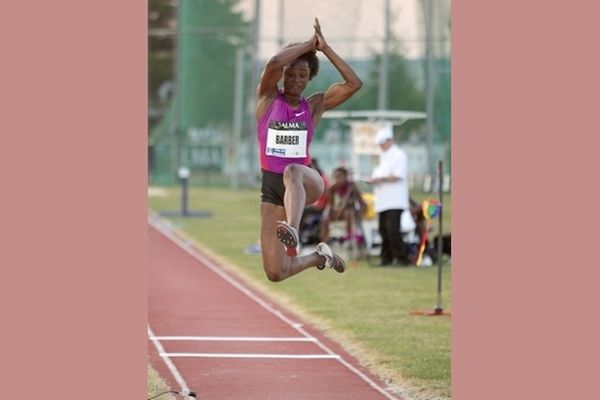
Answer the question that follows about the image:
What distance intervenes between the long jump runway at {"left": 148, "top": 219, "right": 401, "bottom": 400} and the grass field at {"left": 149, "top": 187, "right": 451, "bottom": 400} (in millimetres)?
267

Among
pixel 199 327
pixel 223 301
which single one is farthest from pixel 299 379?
pixel 223 301

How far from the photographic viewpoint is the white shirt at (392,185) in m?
19.9

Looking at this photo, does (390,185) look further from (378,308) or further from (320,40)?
(320,40)

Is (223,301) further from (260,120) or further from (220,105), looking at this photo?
(220,105)

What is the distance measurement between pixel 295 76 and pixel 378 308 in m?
6.98

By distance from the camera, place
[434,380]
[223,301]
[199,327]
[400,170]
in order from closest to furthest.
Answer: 1. [434,380]
2. [199,327]
3. [223,301]
4. [400,170]

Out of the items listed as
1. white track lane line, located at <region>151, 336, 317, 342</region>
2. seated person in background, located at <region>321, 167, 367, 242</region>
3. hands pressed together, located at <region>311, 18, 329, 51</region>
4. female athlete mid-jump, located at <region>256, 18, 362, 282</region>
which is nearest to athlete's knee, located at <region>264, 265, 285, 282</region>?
female athlete mid-jump, located at <region>256, 18, 362, 282</region>

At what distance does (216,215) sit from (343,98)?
23.4 meters

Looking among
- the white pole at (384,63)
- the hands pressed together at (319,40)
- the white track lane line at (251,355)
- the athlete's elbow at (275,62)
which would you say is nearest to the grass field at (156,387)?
the white track lane line at (251,355)

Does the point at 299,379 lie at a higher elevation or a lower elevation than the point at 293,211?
lower

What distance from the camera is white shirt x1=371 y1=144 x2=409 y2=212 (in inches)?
784

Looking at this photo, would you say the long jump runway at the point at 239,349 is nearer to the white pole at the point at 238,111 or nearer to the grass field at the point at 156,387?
the grass field at the point at 156,387

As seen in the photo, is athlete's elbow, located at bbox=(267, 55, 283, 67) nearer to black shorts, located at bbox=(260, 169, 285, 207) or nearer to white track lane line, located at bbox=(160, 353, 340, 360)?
black shorts, located at bbox=(260, 169, 285, 207)

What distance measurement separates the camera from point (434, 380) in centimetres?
1199
